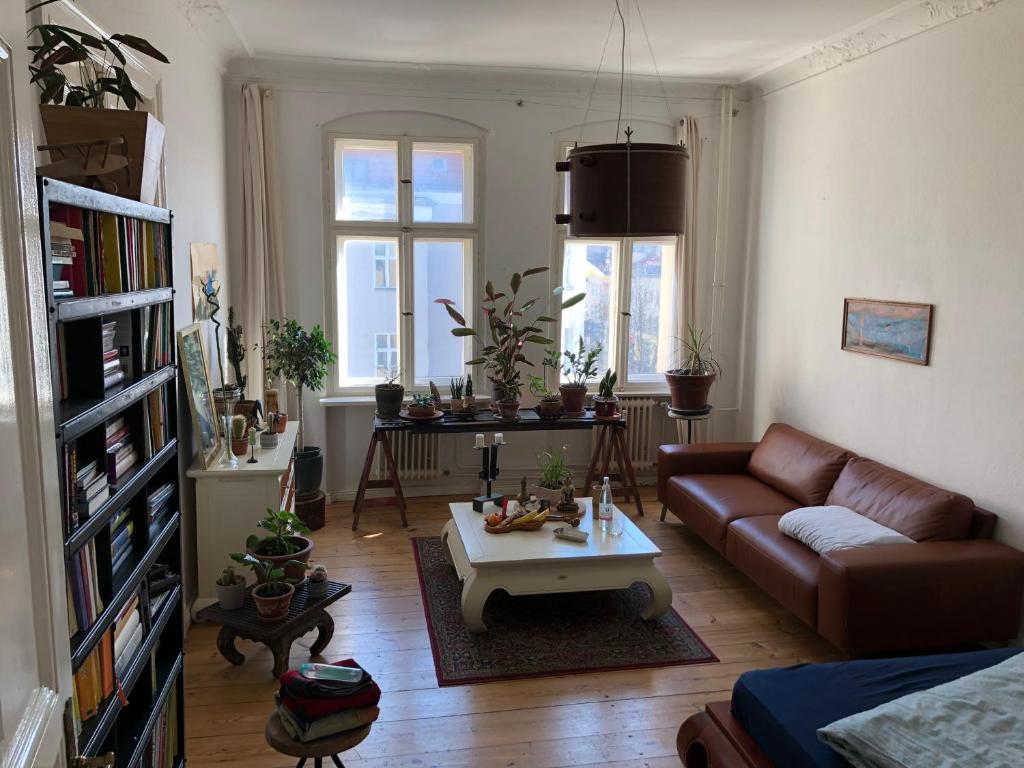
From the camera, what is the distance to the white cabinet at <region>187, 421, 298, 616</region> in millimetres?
3951

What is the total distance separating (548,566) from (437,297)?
8.82 feet

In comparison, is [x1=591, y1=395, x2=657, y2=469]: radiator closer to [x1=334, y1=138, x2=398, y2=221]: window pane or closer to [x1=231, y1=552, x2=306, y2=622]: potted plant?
[x1=334, y1=138, x2=398, y2=221]: window pane

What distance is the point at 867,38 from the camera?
4590 mm

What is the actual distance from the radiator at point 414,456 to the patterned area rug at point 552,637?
5.09ft

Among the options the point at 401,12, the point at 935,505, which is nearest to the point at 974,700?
the point at 935,505

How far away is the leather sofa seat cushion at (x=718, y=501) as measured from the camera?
4.61m

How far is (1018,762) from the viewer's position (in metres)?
2.06

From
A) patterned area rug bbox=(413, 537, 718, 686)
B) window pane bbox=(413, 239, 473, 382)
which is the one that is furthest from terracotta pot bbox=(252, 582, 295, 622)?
window pane bbox=(413, 239, 473, 382)

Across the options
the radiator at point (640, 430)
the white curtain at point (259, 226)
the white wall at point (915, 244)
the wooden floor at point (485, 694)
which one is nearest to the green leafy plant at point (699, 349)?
the radiator at point (640, 430)

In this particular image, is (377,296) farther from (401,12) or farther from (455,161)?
(401,12)

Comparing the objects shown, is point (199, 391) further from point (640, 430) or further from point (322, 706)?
point (640, 430)

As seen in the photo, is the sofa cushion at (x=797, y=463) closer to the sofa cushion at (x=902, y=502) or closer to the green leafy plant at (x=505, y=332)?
the sofa cushion at (x=902, y=502)

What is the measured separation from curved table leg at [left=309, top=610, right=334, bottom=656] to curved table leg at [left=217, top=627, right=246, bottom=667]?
1.07ft

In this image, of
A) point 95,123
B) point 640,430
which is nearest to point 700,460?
point 640,430
